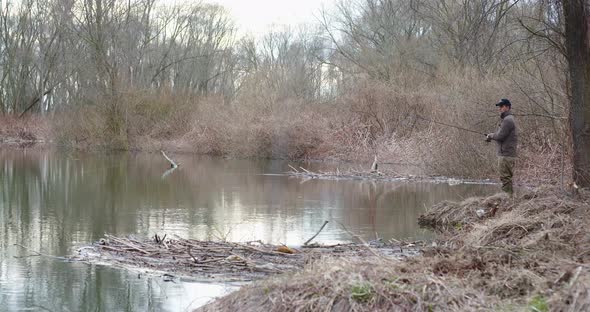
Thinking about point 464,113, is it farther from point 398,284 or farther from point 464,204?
point 398,284

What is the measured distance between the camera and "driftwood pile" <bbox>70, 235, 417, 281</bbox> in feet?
31.1

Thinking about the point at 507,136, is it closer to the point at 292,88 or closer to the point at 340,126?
the point at 340,126

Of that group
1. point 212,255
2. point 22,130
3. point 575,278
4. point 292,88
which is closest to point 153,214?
point 212,255

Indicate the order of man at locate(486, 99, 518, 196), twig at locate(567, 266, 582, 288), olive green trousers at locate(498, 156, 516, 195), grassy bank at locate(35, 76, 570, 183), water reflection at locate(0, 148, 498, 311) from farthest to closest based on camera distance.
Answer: grassy bank at locate(35, 76, 570, 183) < olive green trousers at locate(498, 156, 516, 195) < man at locate(486, 99, 518, 196) < water reflection at locate(0, 148, 498, 311) < twig at locate(567, 266, 582, 288)

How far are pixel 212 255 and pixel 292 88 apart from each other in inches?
1319

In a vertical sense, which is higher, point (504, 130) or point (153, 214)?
point (504, 130)

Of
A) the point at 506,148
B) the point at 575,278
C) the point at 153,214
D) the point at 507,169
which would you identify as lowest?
the point at 153,214

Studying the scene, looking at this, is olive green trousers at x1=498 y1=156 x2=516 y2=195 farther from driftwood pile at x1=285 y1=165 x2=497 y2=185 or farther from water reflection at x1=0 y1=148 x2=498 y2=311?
driftwood pile at x1=285 y1=165 x2=497 y2=185

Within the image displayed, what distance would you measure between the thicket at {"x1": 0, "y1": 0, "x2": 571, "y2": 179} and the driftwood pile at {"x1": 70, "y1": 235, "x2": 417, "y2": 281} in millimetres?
7081

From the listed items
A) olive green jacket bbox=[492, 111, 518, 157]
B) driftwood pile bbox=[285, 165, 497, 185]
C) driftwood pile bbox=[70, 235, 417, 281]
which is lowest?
driftwood pile bbox=[70, 235, 417, 281]

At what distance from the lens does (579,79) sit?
42.5 feet

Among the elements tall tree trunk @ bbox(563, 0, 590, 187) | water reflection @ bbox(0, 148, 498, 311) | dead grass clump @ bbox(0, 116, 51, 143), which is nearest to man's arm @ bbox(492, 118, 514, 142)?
tall tree trunk @ bbox(563, 0, 590, 187)

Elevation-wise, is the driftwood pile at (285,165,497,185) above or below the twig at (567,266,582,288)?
above

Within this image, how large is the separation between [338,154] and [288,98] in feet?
16.8
